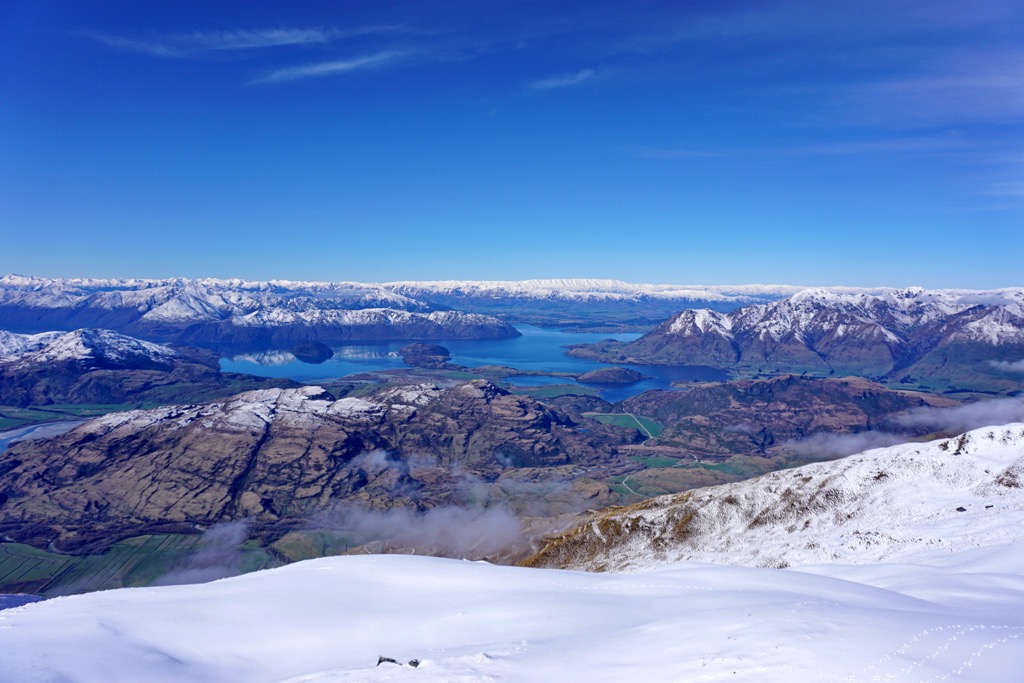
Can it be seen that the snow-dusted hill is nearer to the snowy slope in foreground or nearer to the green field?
the snowy slope in foreground

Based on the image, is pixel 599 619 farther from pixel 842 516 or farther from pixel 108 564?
pixel 108 564

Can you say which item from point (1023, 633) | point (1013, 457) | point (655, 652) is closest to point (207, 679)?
point (655, 652)

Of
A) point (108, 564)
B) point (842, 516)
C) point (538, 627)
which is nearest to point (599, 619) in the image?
point (538, 627)

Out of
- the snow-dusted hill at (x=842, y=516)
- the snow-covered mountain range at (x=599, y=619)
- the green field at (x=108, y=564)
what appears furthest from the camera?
the green field at (x=108, y=564)

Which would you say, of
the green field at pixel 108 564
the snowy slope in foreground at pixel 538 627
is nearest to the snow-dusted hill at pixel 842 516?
the snowy slope in foreground at pixel 538 627

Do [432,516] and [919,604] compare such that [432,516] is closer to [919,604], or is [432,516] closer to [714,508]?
[714,508]

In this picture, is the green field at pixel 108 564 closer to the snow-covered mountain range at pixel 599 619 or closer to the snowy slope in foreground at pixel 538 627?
the snow-covered mountain range at pixel 599 619
